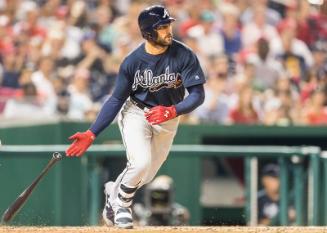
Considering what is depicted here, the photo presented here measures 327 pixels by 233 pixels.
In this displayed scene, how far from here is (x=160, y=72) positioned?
805 centimetres

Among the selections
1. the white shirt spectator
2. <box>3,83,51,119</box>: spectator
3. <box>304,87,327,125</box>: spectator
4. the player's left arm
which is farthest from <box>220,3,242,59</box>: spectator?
the player's left arm

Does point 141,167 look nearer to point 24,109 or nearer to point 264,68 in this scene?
point 24,109

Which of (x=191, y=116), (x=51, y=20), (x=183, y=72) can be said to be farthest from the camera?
(x=51, y=20)

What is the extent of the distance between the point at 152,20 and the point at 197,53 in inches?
235

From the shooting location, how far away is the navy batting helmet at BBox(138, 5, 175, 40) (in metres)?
8.00

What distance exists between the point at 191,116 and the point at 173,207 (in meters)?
1.48

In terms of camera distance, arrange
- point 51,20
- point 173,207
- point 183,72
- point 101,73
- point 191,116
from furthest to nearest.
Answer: point 51,20
point 101,73
point 191,116
point 173,207
point 183,72

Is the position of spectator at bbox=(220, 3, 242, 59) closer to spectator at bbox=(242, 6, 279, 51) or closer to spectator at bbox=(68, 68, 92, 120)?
spectator at bbox=(242, 6, 279, 51)

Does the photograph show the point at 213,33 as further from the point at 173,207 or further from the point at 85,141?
the point at 85,141

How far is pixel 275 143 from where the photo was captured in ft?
42.4

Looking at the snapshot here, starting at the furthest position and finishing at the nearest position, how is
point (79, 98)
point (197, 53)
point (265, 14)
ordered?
point (265, 14)
point (197, 53)
point (79, 98)

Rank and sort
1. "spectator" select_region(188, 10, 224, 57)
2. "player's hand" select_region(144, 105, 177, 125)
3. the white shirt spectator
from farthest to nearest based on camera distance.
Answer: the white shirt spectator
"spectator" select_region(188, 10, 224, 57)
"player's hand" select_region(144, 105, 177, 125)

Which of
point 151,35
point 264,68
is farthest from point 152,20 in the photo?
point 264,68

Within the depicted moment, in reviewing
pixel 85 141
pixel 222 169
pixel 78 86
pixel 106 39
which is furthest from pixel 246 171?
pixel 85 141
